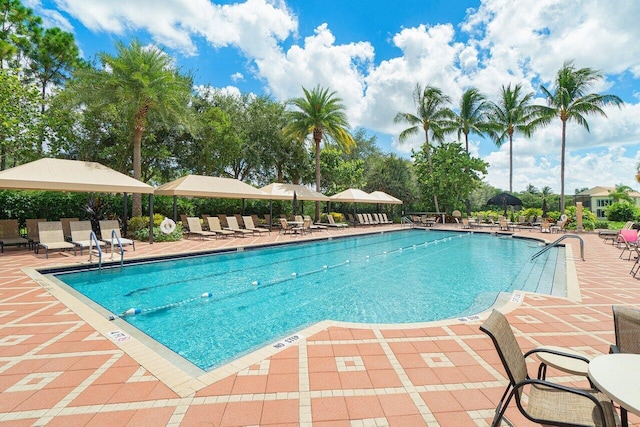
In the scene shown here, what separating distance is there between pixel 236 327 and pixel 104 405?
2603 millimetres

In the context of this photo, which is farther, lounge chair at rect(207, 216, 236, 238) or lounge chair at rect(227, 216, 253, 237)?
lounge chair at rect(227, 216, 253, 237)

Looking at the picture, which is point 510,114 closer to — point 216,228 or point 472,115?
point 472,115

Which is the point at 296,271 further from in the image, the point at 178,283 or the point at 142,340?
the point at 142,340

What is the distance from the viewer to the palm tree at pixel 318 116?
20.2 m

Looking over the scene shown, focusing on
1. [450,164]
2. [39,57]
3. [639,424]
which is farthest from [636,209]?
[39,57]

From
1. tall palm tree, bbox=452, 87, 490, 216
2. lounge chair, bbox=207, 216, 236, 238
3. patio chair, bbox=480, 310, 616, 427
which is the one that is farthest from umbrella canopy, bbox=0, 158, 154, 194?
tall palm tree, bbox=452, 87, 490, 216

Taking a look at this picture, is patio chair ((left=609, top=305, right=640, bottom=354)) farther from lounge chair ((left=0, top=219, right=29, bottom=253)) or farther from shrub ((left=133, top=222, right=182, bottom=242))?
lounge chair ((left=0, top=219, right=29, bottom=253))

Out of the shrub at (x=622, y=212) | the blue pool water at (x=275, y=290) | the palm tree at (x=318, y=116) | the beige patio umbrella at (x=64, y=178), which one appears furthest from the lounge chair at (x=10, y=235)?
the shrub at (x=622, y=212)

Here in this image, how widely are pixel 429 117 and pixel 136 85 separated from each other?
69.9 ft

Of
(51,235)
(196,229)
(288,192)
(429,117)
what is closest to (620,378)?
(51,235)

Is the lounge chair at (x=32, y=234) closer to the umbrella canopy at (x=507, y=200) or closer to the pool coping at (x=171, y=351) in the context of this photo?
the pool coping at (x=171, y=351)

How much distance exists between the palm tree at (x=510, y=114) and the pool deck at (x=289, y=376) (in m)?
26.5

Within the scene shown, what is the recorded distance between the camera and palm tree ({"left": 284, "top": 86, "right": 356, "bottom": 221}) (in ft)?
66.2

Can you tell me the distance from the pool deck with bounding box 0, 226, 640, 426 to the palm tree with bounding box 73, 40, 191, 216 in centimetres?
1071
